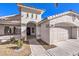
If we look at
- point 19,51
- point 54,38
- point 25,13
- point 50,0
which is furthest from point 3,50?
point 50,0

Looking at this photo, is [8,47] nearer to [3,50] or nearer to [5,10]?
[3,50]

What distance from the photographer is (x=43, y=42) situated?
712 centimetres

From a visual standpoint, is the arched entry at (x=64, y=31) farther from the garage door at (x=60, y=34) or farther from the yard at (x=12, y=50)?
the yard at (x=12, y=50)

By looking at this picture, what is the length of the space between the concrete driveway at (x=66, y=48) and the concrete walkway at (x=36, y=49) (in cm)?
32

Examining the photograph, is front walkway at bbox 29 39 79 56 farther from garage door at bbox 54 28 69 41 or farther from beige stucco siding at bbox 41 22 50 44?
beige stucco siding at bbox 41 22 50 44

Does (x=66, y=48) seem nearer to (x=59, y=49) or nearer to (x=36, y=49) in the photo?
(x=59, y=49)

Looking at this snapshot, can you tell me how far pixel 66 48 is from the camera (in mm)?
6188

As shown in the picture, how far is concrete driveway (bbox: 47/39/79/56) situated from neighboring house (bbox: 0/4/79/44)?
29 centimetres

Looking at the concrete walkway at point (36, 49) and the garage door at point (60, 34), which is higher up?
the garage door at point (60, 34)

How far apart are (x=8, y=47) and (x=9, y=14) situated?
170 centimetres

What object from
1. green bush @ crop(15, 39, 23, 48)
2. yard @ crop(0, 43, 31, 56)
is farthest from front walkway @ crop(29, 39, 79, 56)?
green bush @ crop(15, 39, 23, 48)

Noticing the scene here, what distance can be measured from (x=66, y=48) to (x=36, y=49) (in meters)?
1.60

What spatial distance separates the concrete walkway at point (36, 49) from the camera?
576 centimetres

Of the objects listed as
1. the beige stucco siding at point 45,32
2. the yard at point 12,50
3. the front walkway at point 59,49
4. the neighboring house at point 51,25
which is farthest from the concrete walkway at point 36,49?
the beige stucco siding at point 45,32
